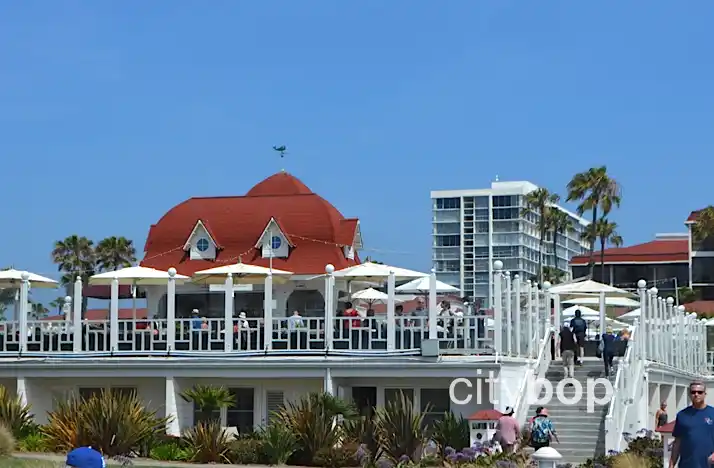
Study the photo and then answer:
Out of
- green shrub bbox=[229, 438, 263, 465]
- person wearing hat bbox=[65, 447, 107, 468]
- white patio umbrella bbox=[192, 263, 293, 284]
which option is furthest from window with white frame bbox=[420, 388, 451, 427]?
person wearing hat bbox=[65, 447, 107, 468]

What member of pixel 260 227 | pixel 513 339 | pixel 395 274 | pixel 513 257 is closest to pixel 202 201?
pixel 260 227

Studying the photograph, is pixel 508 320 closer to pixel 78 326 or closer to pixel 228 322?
pixel 228 322

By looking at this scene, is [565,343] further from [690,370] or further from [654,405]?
[690,370]

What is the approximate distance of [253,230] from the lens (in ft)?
133

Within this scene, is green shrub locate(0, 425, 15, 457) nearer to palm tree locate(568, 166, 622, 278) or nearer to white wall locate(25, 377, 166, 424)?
white wall locate(25, 377, 166, 424)

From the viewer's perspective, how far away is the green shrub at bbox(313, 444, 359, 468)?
2548cm

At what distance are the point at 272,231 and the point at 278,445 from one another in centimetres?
1501

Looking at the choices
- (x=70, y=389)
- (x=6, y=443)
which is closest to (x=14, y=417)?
(x=70, y=389)

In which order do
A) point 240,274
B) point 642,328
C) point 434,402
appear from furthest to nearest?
point 240,274 → point 642,328 → point 434,402

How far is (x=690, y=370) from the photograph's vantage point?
43.2 meters

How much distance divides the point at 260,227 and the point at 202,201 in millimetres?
2347

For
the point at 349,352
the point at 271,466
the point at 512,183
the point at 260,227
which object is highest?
the point at 512,183

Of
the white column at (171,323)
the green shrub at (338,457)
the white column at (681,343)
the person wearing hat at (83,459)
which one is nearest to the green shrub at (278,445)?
the green shrub at (338,457)

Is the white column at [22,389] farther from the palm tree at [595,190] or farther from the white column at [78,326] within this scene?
the palm tree at [595,190]
